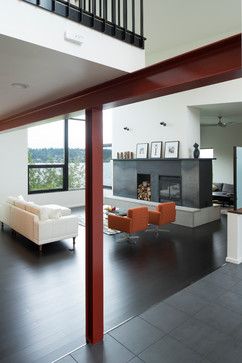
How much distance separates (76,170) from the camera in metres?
10.9

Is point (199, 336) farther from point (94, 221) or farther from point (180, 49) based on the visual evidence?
point (180, 49)

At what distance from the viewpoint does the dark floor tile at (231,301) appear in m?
3.51

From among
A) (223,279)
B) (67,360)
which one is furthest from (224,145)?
(67,360)

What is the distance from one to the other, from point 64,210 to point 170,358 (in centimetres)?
445

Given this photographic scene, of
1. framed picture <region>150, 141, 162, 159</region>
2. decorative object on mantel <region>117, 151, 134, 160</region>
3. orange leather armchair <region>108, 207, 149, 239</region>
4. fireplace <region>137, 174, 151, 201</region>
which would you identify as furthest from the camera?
decorative object on mantel <region>117, 151, 134, 160</region>

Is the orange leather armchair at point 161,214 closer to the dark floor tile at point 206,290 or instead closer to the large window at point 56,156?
the dark floor tile at point 206,290

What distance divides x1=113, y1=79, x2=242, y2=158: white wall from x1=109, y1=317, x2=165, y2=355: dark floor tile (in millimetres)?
5845

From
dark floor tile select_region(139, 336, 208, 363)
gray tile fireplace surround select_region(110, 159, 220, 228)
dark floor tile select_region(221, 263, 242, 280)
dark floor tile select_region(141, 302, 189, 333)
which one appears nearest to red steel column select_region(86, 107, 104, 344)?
dark floor tile select_region(139, 336, 208, 363)

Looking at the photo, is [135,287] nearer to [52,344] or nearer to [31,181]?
[52,344]

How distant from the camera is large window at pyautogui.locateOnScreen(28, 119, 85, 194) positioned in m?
9.73

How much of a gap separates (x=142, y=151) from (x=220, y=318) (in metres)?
6.67

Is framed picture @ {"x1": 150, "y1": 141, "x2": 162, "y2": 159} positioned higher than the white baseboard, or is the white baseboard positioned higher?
framed picture @ {"x1": 150, "y1": 141, "x2": 162, "y2": 159}

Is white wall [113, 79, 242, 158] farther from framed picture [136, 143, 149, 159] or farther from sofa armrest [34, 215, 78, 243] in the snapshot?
sofa armrest [34, 215, 78, 243]

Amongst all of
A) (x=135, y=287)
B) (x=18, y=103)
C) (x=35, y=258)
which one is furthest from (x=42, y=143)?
(x=135, y=287)
